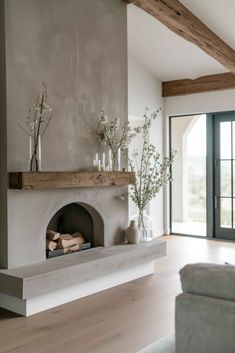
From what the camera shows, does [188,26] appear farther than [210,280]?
Yes

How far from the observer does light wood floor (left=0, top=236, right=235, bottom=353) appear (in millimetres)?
3076

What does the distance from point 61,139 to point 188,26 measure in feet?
7.21

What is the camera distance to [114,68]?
Answer: 16.9 feet

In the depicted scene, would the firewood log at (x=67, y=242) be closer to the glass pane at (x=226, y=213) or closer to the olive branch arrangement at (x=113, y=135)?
the olive branch arrangement at (x=113, y=135)

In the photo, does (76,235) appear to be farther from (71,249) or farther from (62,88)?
(62,88)

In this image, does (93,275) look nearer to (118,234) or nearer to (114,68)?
(118,234)

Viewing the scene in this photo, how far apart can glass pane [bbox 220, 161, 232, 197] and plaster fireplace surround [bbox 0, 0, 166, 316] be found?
264 centimetres

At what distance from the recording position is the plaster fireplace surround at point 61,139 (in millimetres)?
A: 3873

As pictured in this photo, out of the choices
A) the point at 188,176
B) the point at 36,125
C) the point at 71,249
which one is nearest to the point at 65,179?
the point at 36,125

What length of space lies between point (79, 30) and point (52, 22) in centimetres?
42

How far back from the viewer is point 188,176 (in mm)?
8914

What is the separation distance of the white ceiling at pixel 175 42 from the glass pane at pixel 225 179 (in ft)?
5.23

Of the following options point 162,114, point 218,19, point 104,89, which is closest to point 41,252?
point 104,89

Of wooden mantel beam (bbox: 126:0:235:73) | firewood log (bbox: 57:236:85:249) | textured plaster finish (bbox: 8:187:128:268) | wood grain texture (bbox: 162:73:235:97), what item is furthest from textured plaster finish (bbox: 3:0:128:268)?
wood grain texture (bbox: 162:73:235:97)
